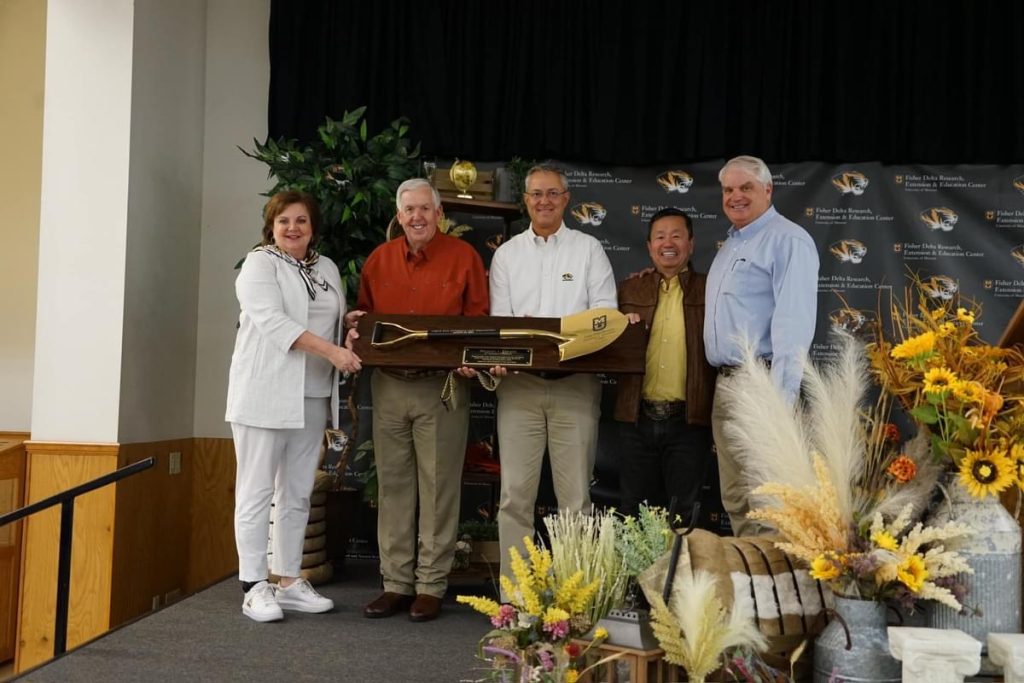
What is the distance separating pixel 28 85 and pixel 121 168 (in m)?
1.33

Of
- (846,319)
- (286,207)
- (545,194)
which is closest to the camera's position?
(286,207)

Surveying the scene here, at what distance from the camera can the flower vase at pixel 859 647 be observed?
5.45ft

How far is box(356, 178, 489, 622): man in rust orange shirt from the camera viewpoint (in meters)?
3.86

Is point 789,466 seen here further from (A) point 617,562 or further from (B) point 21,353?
(B) point 21,353

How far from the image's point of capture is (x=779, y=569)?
5.89 ft

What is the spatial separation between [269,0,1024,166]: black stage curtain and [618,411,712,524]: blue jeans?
1.64 metres

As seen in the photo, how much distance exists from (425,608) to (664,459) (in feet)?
3.71

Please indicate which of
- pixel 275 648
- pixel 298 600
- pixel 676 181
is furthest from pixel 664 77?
pixel 275 648

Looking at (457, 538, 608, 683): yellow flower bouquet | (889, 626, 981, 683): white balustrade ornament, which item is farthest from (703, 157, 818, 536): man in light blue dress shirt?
(889, 626, 981, 683): white balustrade ornament

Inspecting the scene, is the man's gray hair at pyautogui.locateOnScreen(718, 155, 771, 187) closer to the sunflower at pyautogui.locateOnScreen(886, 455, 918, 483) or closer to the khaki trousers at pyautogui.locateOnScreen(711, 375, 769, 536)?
the khaki trousers at pyautogui.locateOnScreen(711, 375, 769, 536)

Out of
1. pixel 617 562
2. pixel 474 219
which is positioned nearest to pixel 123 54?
pixel 474 219

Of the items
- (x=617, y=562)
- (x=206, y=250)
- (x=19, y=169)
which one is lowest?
(x=617, y=562)

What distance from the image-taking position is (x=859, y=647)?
5.47 feet

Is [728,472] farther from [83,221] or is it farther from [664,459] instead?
[83,221]
